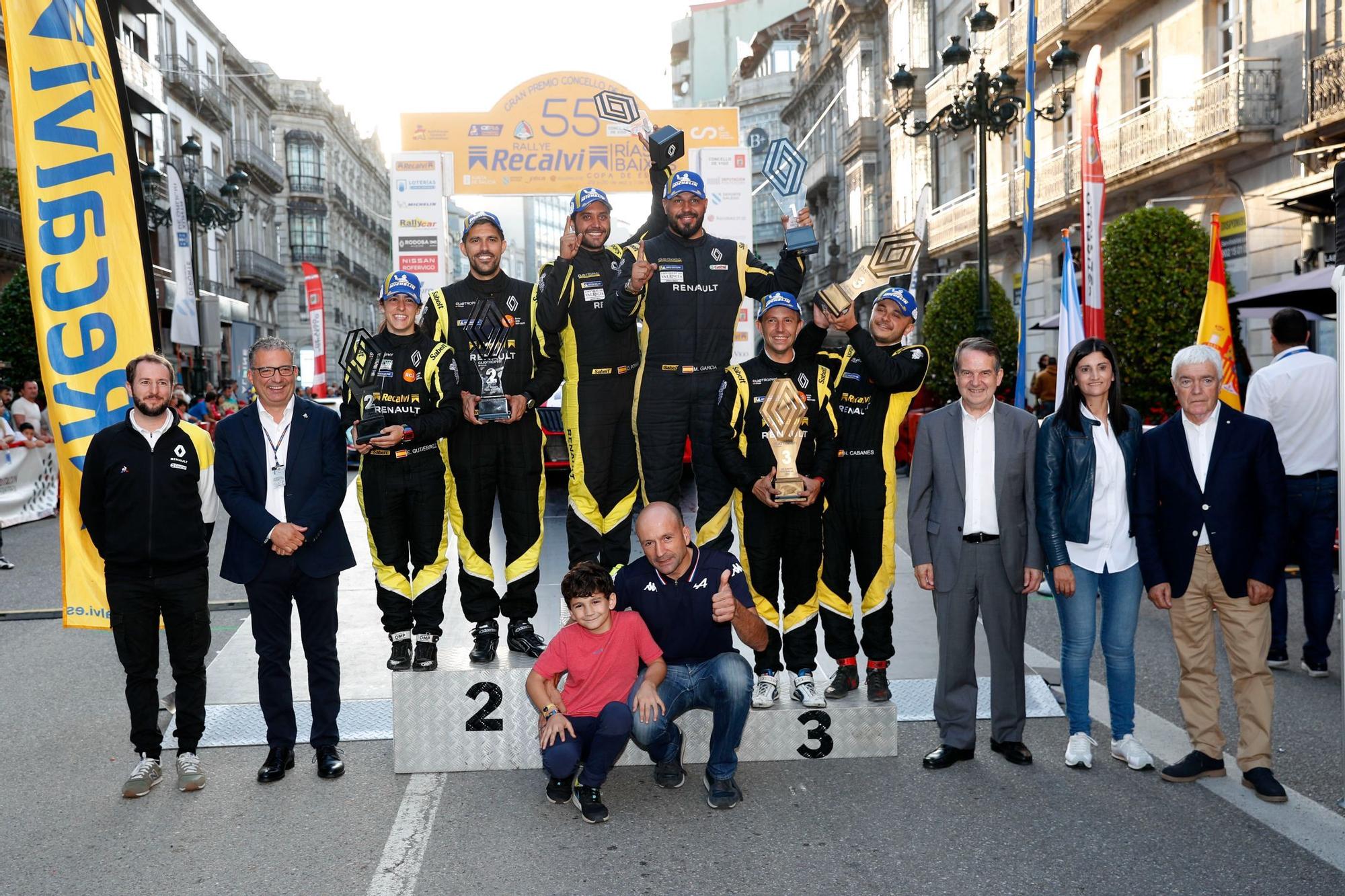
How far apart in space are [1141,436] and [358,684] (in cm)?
457

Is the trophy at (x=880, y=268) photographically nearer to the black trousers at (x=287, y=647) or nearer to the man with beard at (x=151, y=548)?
the black trousers at (x=287, y=647)

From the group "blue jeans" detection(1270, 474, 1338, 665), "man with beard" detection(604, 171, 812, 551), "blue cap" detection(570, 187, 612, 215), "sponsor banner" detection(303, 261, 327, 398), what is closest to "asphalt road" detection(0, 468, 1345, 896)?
"blue jeans" detection(1270, 474, 1338, 665)

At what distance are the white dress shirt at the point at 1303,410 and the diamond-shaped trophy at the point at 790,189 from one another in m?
3.00

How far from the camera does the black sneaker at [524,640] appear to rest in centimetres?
592

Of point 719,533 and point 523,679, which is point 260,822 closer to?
point 523,679

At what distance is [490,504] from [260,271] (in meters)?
51.5

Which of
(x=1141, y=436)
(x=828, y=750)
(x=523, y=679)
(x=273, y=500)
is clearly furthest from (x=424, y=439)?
(x=1141, y=436)

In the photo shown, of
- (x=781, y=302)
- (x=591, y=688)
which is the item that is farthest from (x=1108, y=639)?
(x=591, y=688)

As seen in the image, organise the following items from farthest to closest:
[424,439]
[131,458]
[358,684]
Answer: [358,684]
[424,439]
[131,458]

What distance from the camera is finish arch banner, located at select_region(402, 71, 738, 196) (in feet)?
64.7

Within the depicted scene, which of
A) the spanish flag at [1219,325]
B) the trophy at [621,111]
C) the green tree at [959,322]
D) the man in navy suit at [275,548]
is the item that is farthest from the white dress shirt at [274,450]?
the green tree at [959,322]

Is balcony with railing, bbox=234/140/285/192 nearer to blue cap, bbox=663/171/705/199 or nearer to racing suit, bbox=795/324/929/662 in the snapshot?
blue cap, bbox=663/171/705/199

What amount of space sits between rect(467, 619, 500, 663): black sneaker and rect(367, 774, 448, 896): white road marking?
1.92 feet

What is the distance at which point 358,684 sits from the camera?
704 centimetres
